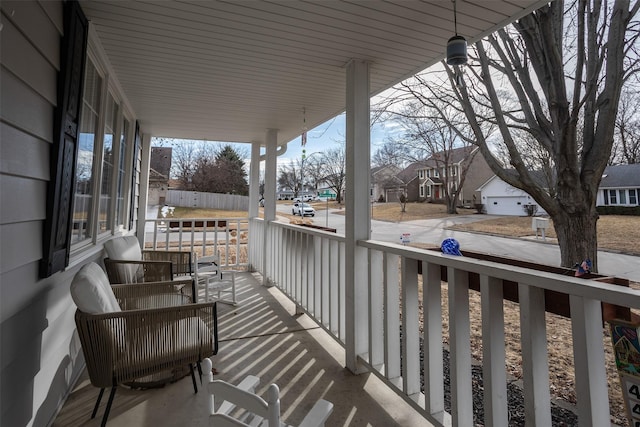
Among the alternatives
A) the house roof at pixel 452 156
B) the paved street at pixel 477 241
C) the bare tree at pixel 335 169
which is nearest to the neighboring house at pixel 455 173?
the house roof at pixel 452 156

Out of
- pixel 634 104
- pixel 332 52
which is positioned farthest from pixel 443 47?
pixel 634 104

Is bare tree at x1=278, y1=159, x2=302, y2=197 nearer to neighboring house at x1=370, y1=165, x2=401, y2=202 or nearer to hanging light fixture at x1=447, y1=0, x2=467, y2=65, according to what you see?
neighboring house at x1=370, y1=165, x2=401, y2=202

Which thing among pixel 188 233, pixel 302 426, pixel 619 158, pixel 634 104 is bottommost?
pixel 302 426

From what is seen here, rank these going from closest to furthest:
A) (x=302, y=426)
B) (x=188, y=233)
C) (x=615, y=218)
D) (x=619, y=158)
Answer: (x=302, y=426), (x=615, y=218), (x=619, y=158), (x=188, y=233)

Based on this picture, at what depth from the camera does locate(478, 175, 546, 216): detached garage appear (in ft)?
9.71

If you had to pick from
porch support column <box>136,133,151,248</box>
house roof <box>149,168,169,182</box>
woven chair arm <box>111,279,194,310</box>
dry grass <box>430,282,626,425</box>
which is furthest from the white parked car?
house roof <box>149,168,169,182</box>

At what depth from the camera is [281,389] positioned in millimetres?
1989

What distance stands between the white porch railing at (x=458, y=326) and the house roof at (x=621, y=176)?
1.23 metres

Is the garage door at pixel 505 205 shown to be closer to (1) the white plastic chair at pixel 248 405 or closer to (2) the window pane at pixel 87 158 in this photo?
(1) the white plastic chair at pixel 248 405

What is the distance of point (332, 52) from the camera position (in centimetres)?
228

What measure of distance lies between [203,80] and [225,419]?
284 centimetres

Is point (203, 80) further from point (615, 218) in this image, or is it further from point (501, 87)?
point (501, 87)

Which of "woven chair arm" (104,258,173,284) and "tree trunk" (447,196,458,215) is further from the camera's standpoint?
"tree trunk" (447,196,458,215)

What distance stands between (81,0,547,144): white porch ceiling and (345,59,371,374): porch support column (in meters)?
0.30
